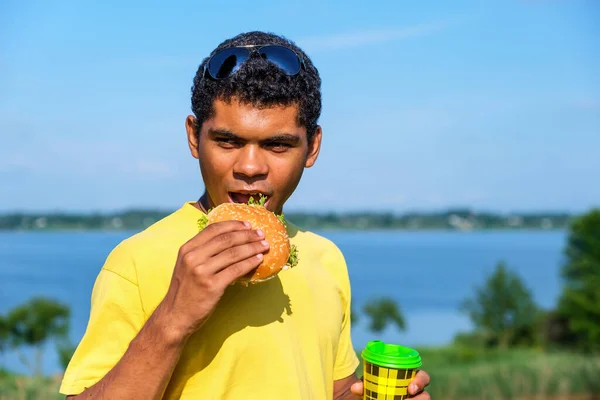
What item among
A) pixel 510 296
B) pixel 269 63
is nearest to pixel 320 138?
pixel 269 63

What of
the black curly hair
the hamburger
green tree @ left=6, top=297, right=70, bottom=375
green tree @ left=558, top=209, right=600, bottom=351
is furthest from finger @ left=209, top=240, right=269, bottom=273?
green tree @ left=6, top=297, right=70, bottom=375

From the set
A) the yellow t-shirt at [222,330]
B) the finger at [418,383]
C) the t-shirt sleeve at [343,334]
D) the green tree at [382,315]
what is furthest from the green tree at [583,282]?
the yellow t-shirt at [222,330]

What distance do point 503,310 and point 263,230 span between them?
3743cm

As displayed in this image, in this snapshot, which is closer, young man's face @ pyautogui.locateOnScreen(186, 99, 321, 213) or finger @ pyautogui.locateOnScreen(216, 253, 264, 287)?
finger @ pyautogui.locateOnScreen(216, 253, 264, 287)

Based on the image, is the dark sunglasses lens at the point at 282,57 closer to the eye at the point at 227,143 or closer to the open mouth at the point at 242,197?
the eye at the point at 227,143

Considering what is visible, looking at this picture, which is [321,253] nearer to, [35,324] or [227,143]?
[227,143]

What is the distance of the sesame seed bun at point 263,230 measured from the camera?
6.63 feet

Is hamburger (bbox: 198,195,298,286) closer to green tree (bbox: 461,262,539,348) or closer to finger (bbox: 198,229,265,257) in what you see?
finger (bbox: 198,229,265,257)

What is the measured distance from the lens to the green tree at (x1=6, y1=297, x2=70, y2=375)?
34.8m

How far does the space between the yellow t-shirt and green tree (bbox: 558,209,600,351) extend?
1173 inches

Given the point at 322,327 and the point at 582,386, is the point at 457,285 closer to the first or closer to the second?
the point at 582,386

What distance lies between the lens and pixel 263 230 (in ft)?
6.73

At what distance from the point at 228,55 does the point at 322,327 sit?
3.51 ft

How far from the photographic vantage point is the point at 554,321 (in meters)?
36.5
